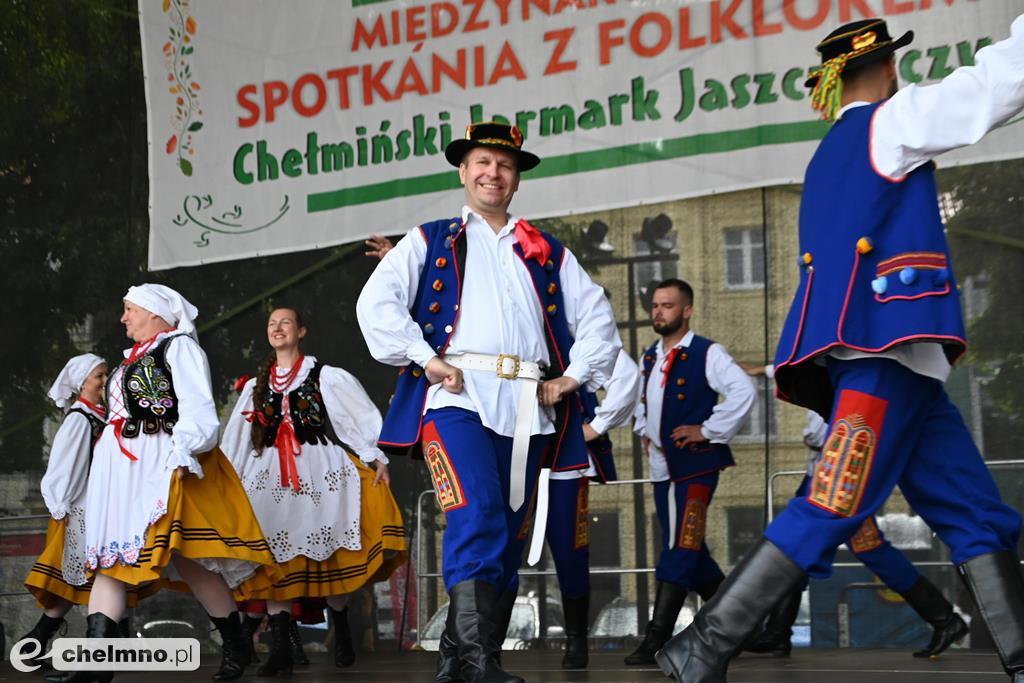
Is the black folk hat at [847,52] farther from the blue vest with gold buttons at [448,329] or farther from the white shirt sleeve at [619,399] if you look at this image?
the white shirt sleeve at [619,399]

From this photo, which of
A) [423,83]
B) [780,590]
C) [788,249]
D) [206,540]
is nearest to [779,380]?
[780,590]

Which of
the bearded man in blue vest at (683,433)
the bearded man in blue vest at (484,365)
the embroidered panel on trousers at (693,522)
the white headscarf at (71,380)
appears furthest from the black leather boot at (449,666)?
the white headscarf at (71,380)

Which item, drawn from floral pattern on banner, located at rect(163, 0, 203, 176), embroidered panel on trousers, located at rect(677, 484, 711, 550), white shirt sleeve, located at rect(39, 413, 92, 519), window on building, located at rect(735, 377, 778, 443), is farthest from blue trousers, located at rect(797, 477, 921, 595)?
floral pattern on banner, located at rect(163, 0, 203, 176)

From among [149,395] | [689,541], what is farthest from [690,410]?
[149,395]

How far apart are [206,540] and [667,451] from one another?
7.42 ft

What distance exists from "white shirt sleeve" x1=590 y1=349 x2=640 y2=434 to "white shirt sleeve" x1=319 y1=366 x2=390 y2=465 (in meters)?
1.07

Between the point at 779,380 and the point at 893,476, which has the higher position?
the point at 779,380

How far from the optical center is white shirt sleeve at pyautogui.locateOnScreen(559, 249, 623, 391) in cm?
421

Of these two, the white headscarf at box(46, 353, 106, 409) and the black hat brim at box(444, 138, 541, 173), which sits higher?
the black hat brim at box(444, 138, 541, 173)

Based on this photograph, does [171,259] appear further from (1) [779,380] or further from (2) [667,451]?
(1) [779,380]

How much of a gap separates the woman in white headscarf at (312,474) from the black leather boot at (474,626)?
2.90 m

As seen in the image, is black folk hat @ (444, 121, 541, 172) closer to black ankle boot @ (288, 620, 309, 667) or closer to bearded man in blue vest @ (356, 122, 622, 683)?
bearded man in blue vest @ (356, 122, 622, 683)

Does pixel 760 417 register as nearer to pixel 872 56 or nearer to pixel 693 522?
pixel 693 522

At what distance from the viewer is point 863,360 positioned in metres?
3.32
